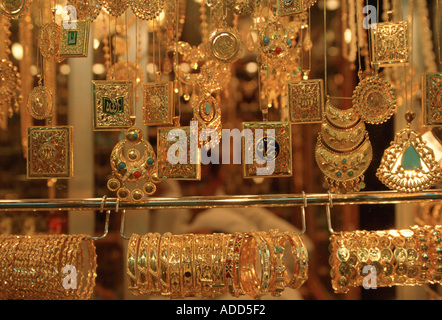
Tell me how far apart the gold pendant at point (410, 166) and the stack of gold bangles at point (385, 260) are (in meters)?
0.13

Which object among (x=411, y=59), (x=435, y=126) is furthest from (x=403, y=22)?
(x=435, y=126)

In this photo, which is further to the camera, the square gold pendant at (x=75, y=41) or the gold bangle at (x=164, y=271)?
the square gold pendant at (x=75, y=41)

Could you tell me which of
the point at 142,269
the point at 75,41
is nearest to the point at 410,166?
the point at 142,269

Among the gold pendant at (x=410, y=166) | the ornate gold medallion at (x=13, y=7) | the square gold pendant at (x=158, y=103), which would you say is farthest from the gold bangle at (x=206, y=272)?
the ornate gold medallion at (x=13, y=7)

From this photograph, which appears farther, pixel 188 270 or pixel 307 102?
pixel 307 102

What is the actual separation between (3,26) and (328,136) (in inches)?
39.0

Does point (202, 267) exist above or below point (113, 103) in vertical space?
below

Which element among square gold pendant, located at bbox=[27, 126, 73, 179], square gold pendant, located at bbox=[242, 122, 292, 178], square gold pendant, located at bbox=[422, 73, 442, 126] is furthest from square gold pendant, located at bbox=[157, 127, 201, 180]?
square gold pendant, located at bbox=[422, 73, 442, 126]

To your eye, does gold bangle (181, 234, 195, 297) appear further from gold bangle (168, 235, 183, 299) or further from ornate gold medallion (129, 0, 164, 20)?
ornate gold medallion (129, 0, 164, 20)

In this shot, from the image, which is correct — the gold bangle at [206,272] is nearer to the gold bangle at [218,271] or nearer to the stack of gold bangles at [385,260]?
the gold bangle at [218,271]

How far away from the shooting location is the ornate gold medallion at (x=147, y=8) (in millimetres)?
1184

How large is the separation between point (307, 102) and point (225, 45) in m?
0.26

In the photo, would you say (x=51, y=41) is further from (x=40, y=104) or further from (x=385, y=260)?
(x=385, y=260)

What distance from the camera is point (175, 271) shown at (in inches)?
41.8
